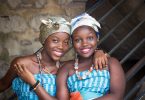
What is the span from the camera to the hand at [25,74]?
277 centimetres

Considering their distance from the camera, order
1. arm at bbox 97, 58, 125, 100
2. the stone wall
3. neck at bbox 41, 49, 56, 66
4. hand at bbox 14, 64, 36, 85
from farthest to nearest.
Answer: the stone wall, neck at bbox 41, 49, 56, 66, hand at bbox 14, 64, 36, 85, arm at bbox 97, 58, 125, 100

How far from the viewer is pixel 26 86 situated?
2.90 metres

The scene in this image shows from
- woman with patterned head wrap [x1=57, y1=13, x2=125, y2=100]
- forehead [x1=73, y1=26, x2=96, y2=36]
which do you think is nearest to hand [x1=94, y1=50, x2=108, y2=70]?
woman with patterned head wrap [x1=57, y1=13, x2=125, y2=100]

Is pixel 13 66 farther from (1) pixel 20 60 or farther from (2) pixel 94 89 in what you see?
(2) pixel 94 89

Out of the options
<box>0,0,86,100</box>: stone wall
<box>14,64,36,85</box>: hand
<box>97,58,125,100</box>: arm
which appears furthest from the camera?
<box>0,0,86,100</box>: stone wall

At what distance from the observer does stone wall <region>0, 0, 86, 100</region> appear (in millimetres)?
4133

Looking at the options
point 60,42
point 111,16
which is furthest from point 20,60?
point 111,16

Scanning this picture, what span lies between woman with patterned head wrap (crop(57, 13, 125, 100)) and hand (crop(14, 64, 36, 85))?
0.66ft

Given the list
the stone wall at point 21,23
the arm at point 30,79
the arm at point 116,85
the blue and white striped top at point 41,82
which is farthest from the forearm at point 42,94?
the stone wall at point 21,23

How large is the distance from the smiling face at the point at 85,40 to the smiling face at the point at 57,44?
4.0 inches

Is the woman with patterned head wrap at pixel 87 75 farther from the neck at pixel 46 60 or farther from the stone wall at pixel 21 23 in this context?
the stone wall at pixel 21 23

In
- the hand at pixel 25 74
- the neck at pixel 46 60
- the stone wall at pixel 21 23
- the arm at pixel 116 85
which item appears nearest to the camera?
the arm at pixel 116 85

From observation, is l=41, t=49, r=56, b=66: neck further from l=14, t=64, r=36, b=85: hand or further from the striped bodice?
the striped bodice

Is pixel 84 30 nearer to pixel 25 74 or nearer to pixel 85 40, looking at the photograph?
pixel 85 40
